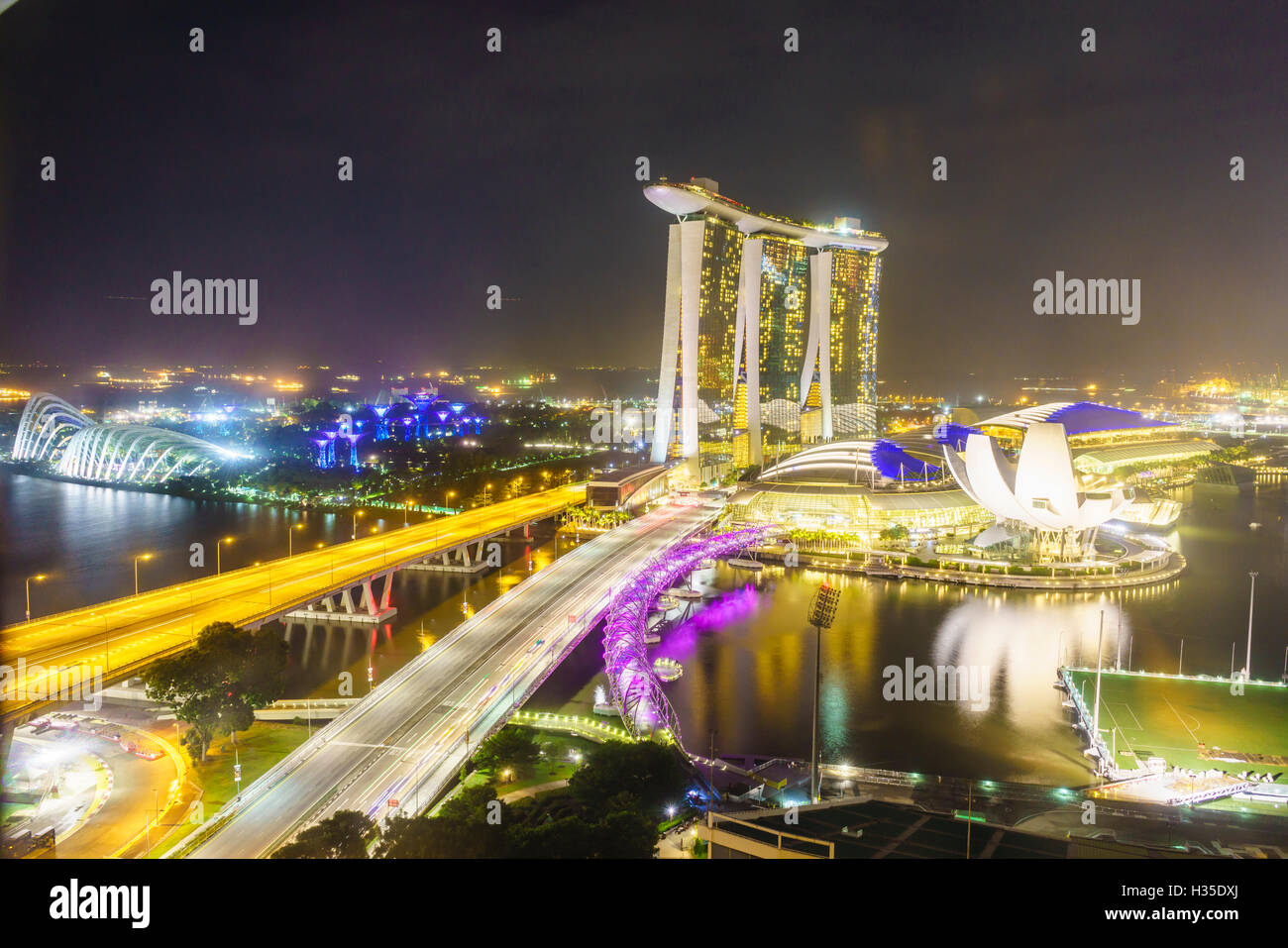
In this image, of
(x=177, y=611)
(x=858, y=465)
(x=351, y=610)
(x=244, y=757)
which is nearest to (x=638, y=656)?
(x=244, y=757)

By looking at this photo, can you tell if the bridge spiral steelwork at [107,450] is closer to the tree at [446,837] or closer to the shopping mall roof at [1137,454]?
the tree at [446,837]

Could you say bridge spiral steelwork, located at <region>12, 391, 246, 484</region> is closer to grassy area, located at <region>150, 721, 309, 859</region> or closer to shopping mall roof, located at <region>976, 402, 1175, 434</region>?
grassy area, located at <region>150, 721, 309, 859</region>

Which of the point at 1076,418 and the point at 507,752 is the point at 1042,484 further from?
the point at 507,752

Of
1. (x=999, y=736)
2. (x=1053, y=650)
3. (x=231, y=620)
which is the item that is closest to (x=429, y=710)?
(x=231, y=620)
